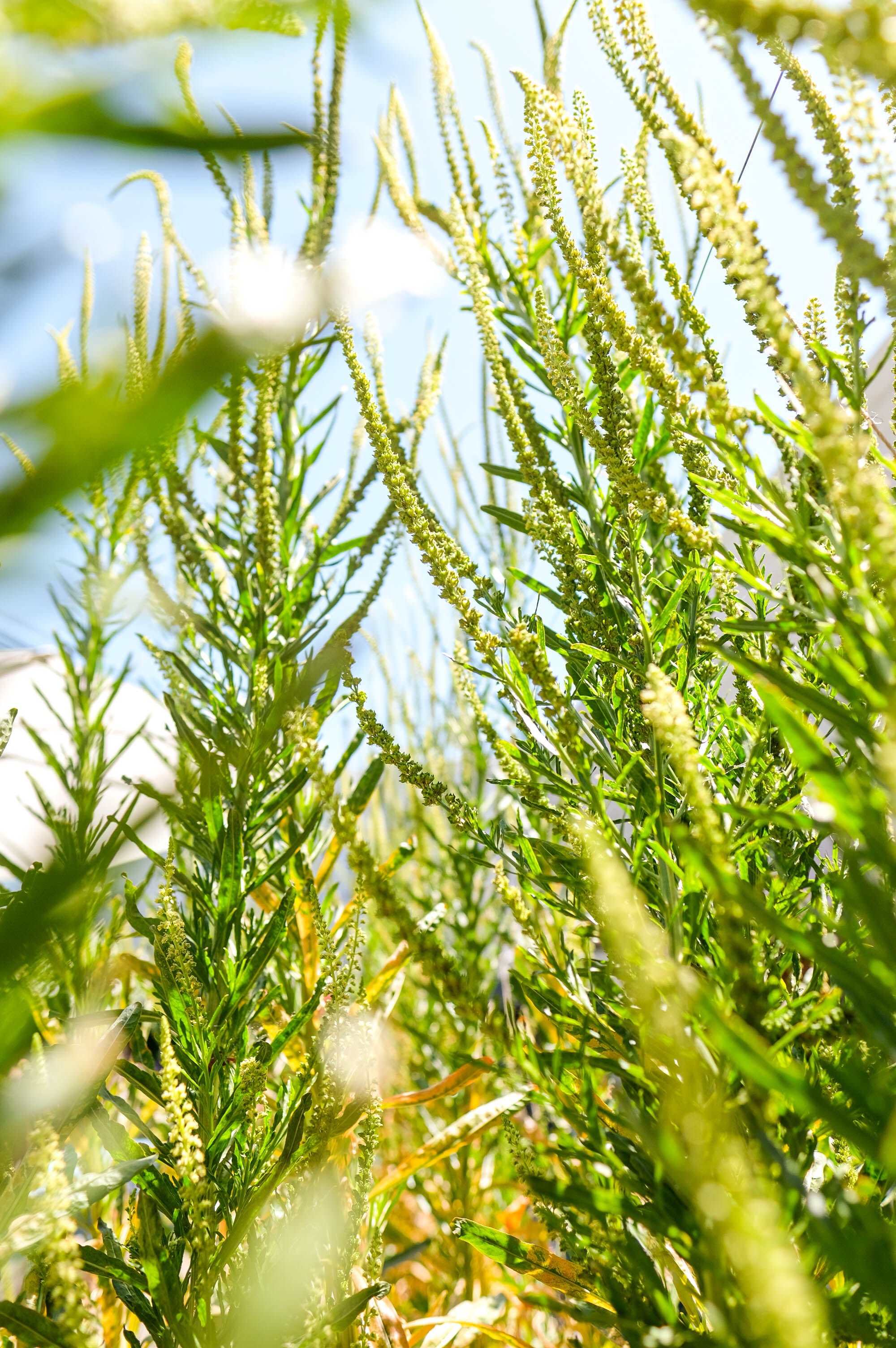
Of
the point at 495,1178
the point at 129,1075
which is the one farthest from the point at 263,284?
the point at 495,1178

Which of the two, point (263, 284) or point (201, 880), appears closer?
point (263, 284)

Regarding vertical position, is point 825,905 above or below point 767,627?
below

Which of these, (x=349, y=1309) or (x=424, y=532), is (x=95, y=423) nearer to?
(x=424, y=532)

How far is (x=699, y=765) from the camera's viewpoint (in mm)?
359

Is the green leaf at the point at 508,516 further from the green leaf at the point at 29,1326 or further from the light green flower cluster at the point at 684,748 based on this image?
the green leaf at the point at 29,1326

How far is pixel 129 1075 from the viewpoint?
0.58 metres

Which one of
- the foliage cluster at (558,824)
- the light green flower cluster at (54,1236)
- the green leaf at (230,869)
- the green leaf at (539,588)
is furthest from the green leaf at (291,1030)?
the green leaf at (539,588)

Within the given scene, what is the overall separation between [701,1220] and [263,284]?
363mm

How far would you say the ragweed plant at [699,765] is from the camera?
25cm

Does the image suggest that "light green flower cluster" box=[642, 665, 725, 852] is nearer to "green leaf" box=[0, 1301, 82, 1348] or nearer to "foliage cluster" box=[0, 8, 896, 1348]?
"foliage cluster" box=[0, 8, 896, 1348]

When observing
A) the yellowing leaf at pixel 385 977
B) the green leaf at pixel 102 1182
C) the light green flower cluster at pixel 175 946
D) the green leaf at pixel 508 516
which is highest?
the green leaf at pixel 508 516

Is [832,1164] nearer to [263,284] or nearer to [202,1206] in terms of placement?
[202,1206]

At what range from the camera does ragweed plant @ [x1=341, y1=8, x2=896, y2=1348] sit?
25 cm

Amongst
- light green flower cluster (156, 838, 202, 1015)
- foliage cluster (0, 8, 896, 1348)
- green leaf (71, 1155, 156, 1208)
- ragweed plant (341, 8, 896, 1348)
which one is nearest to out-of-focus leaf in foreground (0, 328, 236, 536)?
foliage cluster (0, 8, 896, 1348)
